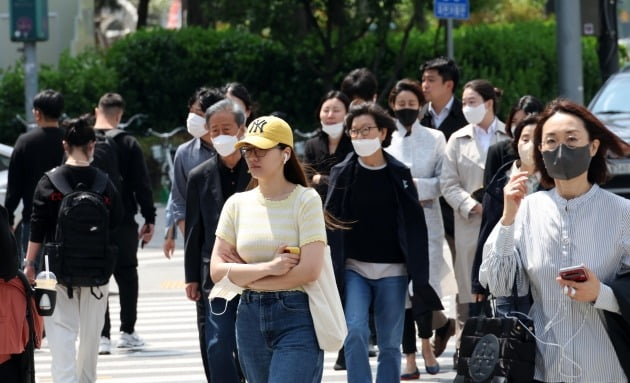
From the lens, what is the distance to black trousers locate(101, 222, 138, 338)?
→ 38.8 feet

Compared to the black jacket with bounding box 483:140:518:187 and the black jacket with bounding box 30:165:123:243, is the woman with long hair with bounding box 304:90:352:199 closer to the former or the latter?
the black jacket with bounding box 483:140:518:187

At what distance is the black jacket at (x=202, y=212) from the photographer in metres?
8.32

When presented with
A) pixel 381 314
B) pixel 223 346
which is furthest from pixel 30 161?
pixel 223 346

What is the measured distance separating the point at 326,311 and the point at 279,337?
0.22 m

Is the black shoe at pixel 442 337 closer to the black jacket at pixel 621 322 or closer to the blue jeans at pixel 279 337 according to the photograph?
the blue jeans at pixel 279 337

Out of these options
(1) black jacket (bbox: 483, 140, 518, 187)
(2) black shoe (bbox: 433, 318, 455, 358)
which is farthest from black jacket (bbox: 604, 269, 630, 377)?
(2) black shoe (bbox: 433, 318, 455, 358)

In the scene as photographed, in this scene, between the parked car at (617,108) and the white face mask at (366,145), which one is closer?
the white face mask at (366,145)

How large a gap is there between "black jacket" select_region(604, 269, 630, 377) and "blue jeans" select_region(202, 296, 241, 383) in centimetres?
309

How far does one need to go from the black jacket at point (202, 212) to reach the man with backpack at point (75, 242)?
1135 mm

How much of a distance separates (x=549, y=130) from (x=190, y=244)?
3.34 m

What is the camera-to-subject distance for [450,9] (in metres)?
18.0

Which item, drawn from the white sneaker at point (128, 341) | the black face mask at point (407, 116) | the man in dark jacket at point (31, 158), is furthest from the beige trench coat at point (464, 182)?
the man in dark jacket at point (31, 158)

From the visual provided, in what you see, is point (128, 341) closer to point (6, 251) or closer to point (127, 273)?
point (127, 273)

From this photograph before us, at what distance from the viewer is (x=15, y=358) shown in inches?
290
